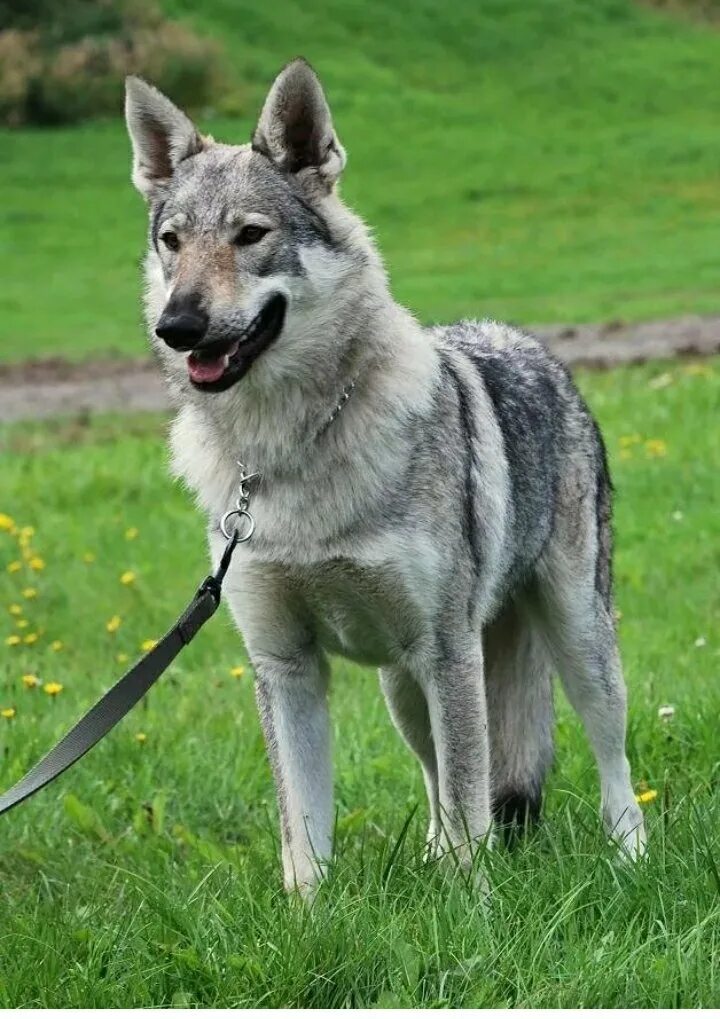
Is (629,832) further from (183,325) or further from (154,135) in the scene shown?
(154,135)

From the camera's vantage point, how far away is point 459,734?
13.3 ft

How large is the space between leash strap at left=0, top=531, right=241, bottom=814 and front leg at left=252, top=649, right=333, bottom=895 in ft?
1.28

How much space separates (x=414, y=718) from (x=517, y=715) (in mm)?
351

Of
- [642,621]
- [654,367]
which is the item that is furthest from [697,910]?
[654,367]

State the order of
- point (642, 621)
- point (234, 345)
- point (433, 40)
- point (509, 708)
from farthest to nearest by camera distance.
Result: point (433, 40) → point (642, 621) → point (509, 708) → point (234, 345)

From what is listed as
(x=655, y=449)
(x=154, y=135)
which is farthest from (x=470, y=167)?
(x=154, y=135)

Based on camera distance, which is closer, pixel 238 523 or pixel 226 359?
pixel 226 359

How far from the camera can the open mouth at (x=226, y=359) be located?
3738 millimetres

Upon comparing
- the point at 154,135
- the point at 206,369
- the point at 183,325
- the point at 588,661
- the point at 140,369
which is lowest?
the point at 140,369

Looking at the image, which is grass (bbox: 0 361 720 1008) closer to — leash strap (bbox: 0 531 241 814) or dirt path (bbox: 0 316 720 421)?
leash strap (bbox: 0 531 241 814)

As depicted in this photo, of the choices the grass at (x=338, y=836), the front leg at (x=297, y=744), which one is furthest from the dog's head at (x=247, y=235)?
the grass at (x=338, y=836)

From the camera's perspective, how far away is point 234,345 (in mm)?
3770

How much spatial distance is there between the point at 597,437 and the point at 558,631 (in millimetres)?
681

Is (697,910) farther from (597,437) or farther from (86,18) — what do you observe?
(86,18)
